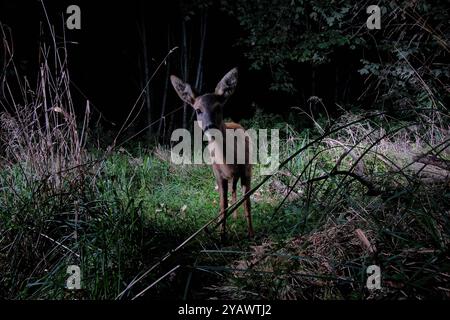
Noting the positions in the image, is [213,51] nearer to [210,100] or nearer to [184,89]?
[184,89]

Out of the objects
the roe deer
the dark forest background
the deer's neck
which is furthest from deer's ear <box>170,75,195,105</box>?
the dark forest background

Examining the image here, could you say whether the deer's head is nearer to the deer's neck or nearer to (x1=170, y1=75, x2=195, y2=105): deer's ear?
(x1=170, y1=75, x2=195, y2=105): deer's ear

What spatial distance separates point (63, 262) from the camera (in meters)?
2.34

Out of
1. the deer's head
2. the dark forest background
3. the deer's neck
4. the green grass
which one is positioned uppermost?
the dark forest background

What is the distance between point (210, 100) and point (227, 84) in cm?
29

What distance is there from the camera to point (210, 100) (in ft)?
13.3

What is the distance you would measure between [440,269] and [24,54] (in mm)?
9780

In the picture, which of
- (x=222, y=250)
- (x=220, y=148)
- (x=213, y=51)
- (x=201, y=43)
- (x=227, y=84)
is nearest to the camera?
(x=222, y=250)

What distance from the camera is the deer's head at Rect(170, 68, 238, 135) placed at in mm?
3951

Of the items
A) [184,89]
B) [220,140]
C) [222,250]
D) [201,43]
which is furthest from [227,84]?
[201,43]

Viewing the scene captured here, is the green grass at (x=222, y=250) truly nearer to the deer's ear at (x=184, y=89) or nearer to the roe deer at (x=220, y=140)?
the roe deer at (x=220, y=140)

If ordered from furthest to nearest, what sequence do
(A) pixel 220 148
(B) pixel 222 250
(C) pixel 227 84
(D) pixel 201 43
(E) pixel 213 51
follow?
(E) pixel 213 51 → (D) pixel 201 43 → (C) pixel 227 84 → (A) pixel 220 148 → (B) pixel 222 250

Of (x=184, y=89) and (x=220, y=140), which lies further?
(x=184, y=89)

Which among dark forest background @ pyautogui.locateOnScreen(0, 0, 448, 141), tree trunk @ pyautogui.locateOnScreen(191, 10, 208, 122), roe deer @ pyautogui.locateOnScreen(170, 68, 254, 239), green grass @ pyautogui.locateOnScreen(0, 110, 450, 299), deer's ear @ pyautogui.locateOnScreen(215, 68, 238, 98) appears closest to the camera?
green grass @ pyautogui.locateOnScreen(0, 110, 450, 299)
